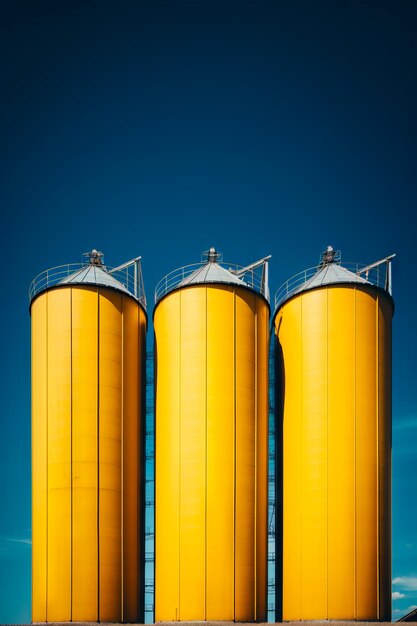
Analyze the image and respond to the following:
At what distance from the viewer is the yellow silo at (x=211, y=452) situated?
3891 cm

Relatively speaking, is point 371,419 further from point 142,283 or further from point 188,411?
point 142,283

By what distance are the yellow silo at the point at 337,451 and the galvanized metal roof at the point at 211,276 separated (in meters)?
Answer: 3.48

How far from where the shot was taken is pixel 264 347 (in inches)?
1694

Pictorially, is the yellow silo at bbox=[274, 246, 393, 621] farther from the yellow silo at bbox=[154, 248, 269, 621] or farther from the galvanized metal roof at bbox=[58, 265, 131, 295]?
the galvanized metal roof at bbox=[58, 265, 131, 295]

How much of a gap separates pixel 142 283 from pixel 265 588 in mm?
17325

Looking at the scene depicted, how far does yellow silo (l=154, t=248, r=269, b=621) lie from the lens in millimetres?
38906

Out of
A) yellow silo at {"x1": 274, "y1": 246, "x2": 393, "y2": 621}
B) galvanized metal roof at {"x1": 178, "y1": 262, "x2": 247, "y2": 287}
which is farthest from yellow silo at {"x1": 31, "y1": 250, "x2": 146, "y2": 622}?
yellow silo at {"x1": 274, "y1": 246, "x2": 393, "y2": 621}

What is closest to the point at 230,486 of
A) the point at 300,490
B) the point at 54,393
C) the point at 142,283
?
the point at 300,490

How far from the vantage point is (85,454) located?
40.3 metres

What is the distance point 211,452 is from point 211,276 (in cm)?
902

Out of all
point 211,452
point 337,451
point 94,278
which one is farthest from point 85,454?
point 337,451

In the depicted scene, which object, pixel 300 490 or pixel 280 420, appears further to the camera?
pixel 280 420

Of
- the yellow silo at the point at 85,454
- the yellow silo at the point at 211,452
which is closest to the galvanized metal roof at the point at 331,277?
the yellow silo at the point at 211,452

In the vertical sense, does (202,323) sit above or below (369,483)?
above
